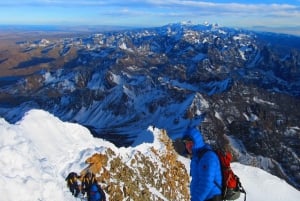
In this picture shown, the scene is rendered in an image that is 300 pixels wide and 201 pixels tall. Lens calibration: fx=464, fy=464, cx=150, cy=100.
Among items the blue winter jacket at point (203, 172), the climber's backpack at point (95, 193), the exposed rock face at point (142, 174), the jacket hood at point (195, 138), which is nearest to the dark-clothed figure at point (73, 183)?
the climber's backpack at point (95, 193)

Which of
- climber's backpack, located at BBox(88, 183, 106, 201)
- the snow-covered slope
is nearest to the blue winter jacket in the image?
the snow-covered slope

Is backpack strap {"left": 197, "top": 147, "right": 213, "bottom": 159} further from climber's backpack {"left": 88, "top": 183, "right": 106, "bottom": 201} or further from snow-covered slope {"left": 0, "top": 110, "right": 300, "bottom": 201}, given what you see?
climber's backpack {"left": 88, "top": 183, "right": 106, "bottom": 201}

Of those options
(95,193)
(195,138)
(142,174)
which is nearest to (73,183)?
(95,193)

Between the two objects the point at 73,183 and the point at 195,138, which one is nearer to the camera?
the point at 195,138

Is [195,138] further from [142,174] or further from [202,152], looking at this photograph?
[142,174]

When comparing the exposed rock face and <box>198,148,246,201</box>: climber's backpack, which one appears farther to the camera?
the exposed rock face

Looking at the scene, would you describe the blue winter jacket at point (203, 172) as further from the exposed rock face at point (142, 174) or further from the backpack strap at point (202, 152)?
the exposed rock face at point (142, 174)
